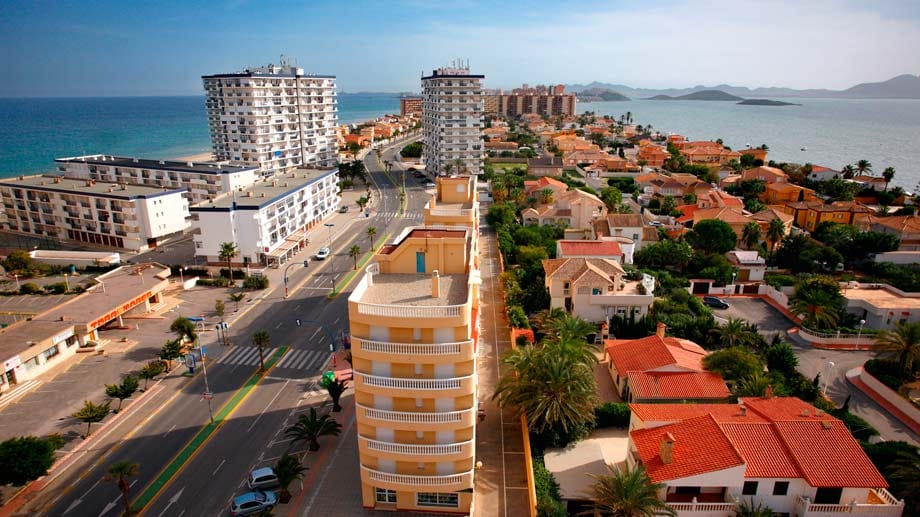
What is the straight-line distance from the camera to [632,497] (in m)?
23.2

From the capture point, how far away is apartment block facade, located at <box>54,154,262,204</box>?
86688mm

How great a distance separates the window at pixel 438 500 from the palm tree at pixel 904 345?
3238 centimetres

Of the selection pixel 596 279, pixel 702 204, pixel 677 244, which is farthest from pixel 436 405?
pixel 702 204

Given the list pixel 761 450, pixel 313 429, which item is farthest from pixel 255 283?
pixel 761 450

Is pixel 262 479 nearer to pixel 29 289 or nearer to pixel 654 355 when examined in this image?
pixel 654 355

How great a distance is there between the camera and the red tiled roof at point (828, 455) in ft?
80.5

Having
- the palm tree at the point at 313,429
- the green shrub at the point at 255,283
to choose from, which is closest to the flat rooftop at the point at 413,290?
the palm tree at the point at 313,429

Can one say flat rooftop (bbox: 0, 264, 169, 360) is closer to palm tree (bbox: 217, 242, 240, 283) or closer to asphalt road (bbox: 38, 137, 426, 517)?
palm tree (bbox: 217, 242, 240, 283)

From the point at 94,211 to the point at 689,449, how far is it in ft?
252

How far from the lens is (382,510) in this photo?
27016mm

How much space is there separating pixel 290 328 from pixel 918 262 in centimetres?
6707

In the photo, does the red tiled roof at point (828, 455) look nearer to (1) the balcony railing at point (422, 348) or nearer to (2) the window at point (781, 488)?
(2) the window at point (781, 488)

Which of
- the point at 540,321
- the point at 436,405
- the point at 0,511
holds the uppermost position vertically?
the point at 436,405

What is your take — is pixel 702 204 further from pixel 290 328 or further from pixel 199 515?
pixel 199 515
